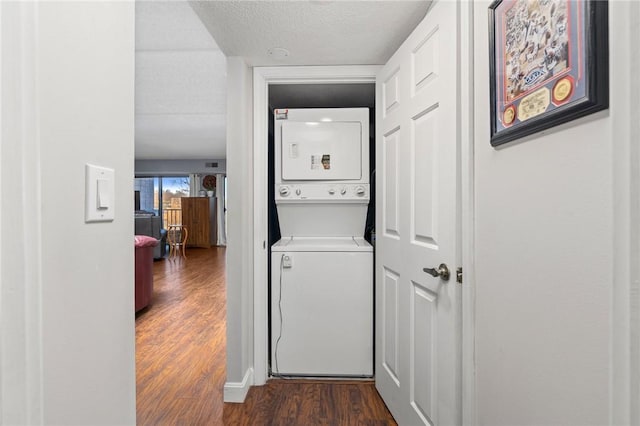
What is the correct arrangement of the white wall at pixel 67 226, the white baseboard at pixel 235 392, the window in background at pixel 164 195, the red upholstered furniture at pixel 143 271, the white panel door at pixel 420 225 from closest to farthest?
the white wall at pixel 67 226, the white panel door at pixel 420 225, the white baseboard at pixel 235 392, the red upholstered furniture at pixel 143 271, the window in background at pixel 164 195

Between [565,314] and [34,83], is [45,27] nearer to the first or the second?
[34,83]

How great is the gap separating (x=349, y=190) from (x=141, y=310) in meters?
2.72

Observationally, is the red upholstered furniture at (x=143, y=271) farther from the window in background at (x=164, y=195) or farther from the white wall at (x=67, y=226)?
the window in background at (x=164, y=195)

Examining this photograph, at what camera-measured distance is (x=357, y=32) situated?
1627 millimetres

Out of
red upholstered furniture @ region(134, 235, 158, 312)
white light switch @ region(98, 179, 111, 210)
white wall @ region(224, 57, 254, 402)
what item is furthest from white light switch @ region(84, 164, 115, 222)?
red upholstered furniture @ region(134, 235, 158, 312)

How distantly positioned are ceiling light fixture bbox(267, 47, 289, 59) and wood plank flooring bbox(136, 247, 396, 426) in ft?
6.72

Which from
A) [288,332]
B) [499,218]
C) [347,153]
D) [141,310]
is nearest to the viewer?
[499,218]

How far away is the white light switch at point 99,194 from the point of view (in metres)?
0.64

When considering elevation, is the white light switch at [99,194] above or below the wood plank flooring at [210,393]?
above

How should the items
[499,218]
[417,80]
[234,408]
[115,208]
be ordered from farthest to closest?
[234,408]
[417,80]
[499,218]
[115,208]

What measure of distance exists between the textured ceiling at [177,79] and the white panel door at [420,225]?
1426mm

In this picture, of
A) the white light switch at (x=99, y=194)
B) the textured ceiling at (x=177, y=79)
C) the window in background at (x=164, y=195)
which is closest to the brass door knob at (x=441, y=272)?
the white light switch at (x=99, y=194)

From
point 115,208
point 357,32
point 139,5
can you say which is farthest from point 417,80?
point 139,5

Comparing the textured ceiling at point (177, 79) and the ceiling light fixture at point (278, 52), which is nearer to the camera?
the ceiling light fixture at point (278, 52)
